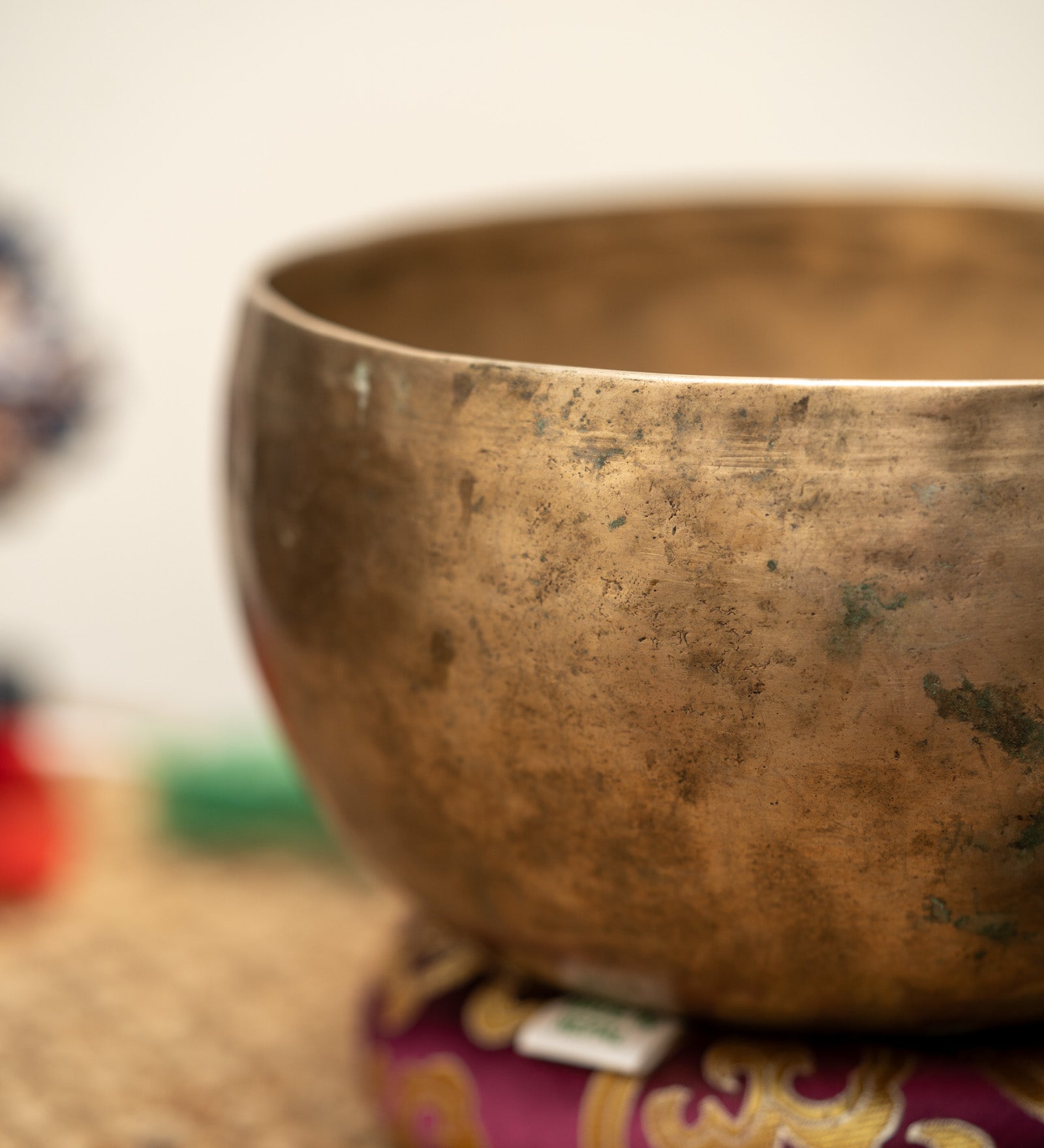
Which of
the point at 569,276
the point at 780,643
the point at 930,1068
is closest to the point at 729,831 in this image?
the point at 780,643

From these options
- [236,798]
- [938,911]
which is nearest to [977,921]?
[938,911]

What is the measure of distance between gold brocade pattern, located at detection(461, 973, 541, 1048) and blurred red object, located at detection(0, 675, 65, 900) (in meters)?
0.48

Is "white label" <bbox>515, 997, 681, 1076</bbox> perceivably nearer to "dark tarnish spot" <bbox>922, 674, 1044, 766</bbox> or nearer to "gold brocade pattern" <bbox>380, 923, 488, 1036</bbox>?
"gold brocade pattern" <bbox>380, 923, 488, 1036</bbox>

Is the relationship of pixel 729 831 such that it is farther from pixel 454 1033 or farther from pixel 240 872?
pixel 240 872

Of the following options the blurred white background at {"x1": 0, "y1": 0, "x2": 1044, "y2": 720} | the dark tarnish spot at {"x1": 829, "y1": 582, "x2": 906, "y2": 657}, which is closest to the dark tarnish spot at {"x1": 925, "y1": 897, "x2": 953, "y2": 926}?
the dark tarnish spot at {"x1": 829, "y1": 582, "x2": 906, "y2": 657}

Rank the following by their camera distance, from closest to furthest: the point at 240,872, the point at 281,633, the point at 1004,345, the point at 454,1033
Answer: the point at 281,633
the point at 454,1033
the point at 1004,345
the point at 240,872

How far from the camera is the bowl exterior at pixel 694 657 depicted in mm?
555

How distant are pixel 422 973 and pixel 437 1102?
0.09 metres

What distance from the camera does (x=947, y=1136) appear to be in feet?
2.28

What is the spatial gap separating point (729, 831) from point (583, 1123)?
224 mm

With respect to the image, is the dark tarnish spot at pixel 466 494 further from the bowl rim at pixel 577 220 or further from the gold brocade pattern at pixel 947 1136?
the gold brocade pattern at pixel 947 1136

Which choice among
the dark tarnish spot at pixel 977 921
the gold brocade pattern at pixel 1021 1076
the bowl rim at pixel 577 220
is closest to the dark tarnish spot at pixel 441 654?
the bowl rim at pixel 577 220

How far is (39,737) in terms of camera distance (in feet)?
4.50

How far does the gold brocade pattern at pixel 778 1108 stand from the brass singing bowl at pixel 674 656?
0.16ft
